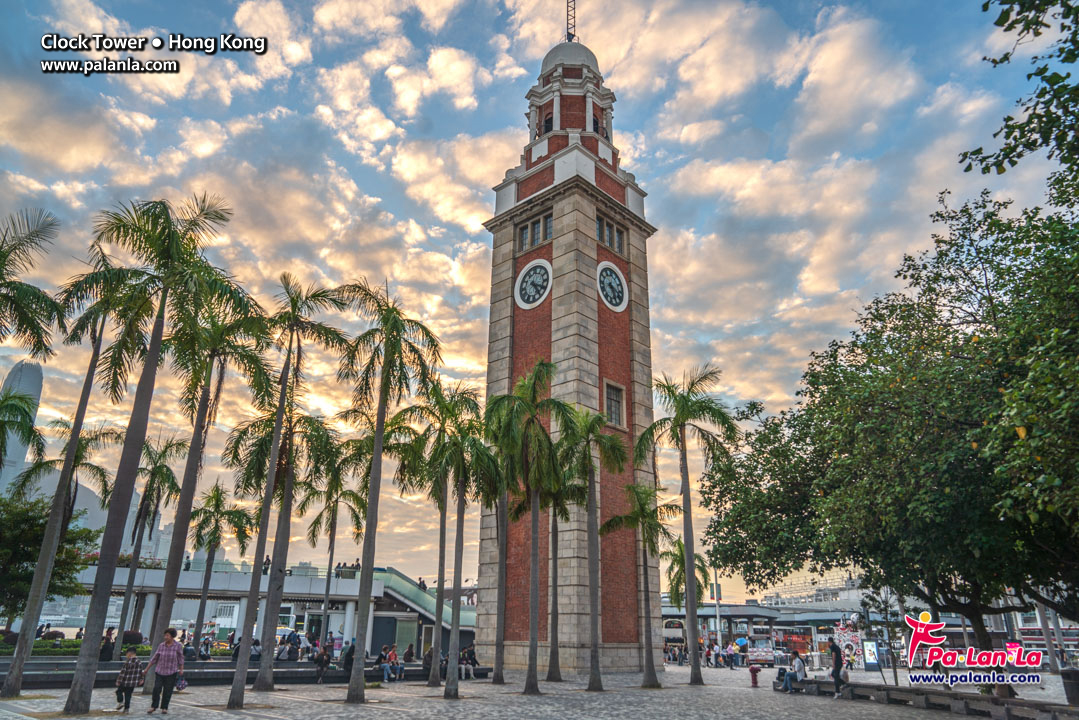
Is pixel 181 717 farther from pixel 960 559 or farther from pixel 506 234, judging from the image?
pixel 506 234

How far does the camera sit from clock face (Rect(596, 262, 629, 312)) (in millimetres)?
37781

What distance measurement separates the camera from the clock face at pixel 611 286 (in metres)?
37.8

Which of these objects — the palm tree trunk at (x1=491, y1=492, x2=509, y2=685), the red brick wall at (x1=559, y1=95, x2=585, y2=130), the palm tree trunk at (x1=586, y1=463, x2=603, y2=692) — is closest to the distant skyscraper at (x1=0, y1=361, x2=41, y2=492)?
the palm tree trunk at (x1=491, y1=492, x2=509, y2=685)

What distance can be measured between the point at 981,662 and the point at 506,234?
31.0m

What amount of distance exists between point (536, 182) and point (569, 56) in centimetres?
1092

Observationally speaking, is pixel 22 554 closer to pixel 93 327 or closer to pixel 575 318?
pixel 93 327

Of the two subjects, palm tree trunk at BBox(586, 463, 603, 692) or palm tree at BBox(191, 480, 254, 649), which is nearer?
palm tree trunk at BBox(586, 463, 603, 692)

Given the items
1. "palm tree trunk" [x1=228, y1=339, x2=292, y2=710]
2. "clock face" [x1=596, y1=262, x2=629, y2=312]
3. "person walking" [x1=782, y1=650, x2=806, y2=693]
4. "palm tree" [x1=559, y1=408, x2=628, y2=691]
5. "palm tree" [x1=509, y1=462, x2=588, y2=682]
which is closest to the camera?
"palm tree trunk" [x1=228, y1=339, x2=292, y2=710]

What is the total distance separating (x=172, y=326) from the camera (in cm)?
1730

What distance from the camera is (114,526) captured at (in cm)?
1473

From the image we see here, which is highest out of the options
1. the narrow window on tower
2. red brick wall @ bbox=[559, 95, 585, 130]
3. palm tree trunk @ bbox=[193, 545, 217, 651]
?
red brick wall @ bbox=[559, 95, 585, 130]

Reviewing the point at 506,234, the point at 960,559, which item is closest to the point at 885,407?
the point at 960,559

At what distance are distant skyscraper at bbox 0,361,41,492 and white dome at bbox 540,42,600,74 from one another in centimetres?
3453

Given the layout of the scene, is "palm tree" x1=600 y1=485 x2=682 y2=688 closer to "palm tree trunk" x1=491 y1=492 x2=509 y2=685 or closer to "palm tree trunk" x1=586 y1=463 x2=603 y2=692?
"palm tree trunk" x1=586 y1=463 x2=603 y2=692
